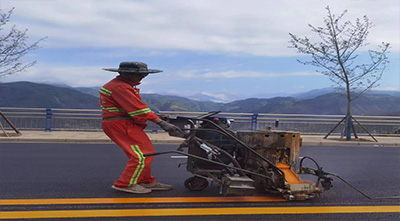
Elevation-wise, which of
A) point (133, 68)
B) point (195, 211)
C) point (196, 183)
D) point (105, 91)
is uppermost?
point (133, 68)

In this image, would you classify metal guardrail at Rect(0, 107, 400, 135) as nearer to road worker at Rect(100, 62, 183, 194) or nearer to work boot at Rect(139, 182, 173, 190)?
work boot at Rect(139, 182, 173, 190)

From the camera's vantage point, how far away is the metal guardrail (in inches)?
602

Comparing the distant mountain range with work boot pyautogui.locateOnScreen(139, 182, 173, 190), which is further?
the distant mountain range

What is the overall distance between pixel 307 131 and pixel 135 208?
1329cm

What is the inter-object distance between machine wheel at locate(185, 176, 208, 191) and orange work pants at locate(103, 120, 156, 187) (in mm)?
644

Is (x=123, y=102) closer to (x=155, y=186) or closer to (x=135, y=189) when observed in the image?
(x=135, y=189)

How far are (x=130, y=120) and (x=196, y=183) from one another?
1210mm

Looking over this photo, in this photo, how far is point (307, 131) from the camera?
16.6 metres

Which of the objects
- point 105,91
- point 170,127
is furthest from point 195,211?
point 105,91

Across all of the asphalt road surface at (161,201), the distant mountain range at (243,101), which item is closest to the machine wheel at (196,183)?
the asphalt road surface at (161,201)

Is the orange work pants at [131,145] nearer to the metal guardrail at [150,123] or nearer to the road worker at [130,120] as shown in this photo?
the road worker at [130,120]

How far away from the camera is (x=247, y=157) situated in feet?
16.2

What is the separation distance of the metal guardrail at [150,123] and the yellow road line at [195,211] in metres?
10.3

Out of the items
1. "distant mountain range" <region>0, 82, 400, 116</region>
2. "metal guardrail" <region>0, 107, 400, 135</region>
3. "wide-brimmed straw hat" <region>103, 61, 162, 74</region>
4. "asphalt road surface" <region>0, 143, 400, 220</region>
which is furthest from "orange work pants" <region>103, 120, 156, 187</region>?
"distant mountain range" <region>0, 82, 400, 116</region>
